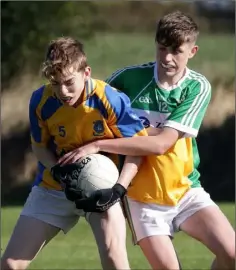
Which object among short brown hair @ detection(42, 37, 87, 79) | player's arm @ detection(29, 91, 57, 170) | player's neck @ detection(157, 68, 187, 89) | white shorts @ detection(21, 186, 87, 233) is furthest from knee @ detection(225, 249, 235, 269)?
short brown hair @ detection(42, 37, 87, 79)

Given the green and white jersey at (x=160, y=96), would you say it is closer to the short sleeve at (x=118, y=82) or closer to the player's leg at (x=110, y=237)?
the short sleeve at (x=118, y=82)

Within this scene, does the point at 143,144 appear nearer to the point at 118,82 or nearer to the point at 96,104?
the point at 96,104

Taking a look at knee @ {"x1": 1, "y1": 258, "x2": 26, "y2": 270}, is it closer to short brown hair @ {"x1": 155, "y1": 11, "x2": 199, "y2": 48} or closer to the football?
the football

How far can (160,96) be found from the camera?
6.36 meters

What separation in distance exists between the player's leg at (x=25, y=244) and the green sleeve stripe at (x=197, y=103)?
112 cm

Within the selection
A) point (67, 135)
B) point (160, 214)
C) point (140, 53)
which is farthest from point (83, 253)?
point (140, 53)

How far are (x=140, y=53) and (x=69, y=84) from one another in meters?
18.9

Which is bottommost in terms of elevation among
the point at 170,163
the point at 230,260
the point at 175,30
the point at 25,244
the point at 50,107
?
→ the point at 230,260

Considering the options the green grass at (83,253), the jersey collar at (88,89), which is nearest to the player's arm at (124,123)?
the jersey collar at (88,89)

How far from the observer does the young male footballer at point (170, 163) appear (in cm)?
626

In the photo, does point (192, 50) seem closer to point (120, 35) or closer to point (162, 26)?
point (162, 26)

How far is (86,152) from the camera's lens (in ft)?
19.5

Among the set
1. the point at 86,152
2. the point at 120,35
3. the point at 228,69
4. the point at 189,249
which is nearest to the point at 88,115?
the point at 86,152

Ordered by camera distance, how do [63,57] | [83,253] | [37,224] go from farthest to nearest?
[83,253]
[37,224]
[63,57]
